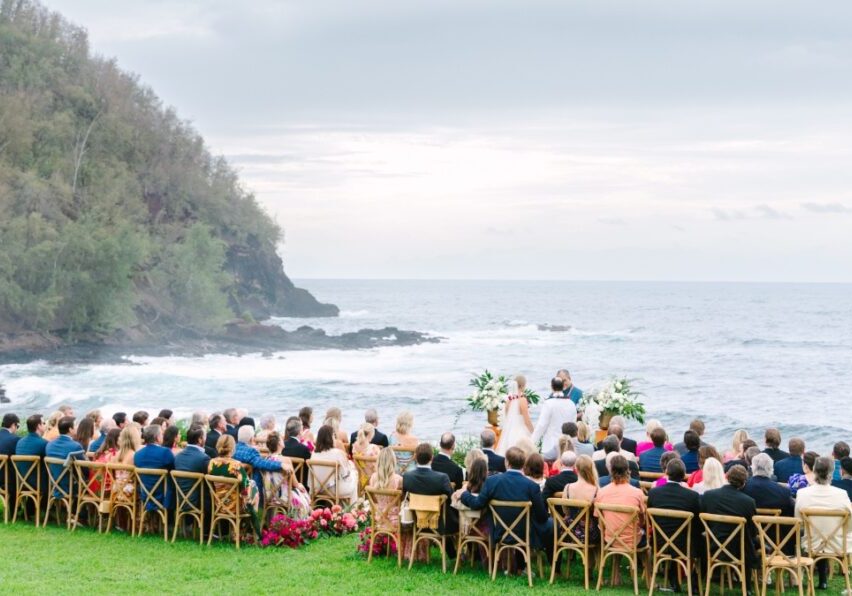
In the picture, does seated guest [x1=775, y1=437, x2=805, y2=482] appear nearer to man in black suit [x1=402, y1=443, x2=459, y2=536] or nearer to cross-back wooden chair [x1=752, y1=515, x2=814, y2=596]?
cross-back wooden chair [x1=752, y1=515, x2=814, y2=596]

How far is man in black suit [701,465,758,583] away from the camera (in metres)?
10.2

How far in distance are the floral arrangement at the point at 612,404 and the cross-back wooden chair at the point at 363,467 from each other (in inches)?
159

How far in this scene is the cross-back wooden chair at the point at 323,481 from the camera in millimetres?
13508

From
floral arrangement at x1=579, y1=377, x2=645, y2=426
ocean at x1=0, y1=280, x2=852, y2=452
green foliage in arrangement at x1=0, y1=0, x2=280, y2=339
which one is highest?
green foliage in arrangement at x1=0, y1=0, x2=280, y2=339

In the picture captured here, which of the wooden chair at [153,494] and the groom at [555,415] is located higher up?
the groom at [555,415]

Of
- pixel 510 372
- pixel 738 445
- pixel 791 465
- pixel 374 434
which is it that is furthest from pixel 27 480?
pixel 510 372

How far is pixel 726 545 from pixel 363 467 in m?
5.36

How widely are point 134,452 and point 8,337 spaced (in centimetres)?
4548

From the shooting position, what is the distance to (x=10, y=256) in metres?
55.2

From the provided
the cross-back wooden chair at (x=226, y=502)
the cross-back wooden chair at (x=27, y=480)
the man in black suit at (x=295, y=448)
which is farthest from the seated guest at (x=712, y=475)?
the cross-back wooden chair at (x=27, y=480)

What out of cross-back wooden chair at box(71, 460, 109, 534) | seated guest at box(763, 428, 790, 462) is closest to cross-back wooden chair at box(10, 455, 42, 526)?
cross-back wooden chair at box(71, 460, 109, 534)

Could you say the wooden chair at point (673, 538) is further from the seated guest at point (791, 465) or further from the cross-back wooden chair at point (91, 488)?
the cross-back wooden chair at point (91, 488)

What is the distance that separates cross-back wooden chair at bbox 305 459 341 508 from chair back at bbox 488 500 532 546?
3049mm

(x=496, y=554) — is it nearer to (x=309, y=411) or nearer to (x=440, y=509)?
(x=440, y=509)
